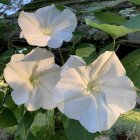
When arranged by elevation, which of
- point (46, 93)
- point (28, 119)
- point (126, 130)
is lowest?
point (126, 130)

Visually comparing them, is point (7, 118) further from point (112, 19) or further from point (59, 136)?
point (112, 19)

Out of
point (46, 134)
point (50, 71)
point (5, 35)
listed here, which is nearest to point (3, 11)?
point (5, 35)

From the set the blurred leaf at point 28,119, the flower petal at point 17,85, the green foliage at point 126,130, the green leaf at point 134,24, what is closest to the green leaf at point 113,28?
the green leaf at point 134,24

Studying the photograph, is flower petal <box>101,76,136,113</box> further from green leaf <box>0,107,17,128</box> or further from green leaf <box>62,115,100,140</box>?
green leaf <box>0,107,17,128</box>

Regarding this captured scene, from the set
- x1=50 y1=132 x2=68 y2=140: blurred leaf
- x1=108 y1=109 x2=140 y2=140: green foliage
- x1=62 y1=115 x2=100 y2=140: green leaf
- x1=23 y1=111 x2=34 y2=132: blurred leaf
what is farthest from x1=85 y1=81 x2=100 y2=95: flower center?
x1=108 y1=109 x2=140 y2=140: green foliage

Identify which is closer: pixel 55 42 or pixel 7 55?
pixel 55 42

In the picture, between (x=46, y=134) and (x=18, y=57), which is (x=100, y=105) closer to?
(x=18, y=57)

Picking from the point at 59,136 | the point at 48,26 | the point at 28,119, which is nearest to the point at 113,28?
the point at 48,26

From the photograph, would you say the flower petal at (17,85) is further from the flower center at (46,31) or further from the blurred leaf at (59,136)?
the blurred leaf at (59,136)
